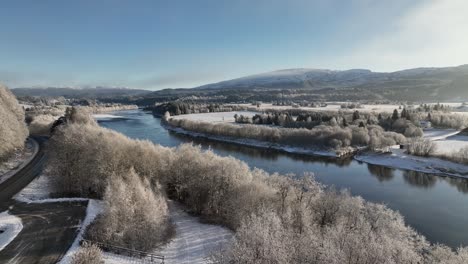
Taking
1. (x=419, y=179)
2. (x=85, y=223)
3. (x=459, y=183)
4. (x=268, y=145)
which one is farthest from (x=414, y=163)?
(x=85, y=223)

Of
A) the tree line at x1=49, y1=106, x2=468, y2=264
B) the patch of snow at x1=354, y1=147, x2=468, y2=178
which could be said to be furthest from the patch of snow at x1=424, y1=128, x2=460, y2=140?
the tree line at x1=49, y1=106, x2=468, y2=264

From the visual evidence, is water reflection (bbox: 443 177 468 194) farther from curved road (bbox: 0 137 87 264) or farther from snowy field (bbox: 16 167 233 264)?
curved road (bbox: 0 137 87 264)

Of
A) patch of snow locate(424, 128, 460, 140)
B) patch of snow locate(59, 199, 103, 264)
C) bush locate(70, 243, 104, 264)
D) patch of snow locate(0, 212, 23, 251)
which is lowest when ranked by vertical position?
patch of snow locate(424, 128, 460, 140)

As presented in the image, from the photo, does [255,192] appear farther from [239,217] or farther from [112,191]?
[112,191]

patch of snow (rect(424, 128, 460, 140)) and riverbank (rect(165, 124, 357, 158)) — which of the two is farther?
patch of snow (rect(424, 128, 460, 140))

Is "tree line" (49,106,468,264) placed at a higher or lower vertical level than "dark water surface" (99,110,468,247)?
higher

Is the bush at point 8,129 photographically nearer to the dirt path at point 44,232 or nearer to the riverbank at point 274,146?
the dirt path at point 44,232
